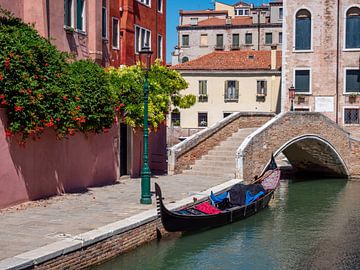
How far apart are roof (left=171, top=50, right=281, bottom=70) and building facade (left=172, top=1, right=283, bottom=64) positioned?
10.7 metres

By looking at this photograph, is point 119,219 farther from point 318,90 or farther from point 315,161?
point 318,90

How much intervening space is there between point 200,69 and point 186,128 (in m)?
3.32

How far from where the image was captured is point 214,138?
60.7ft

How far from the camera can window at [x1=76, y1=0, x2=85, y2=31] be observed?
15073mm

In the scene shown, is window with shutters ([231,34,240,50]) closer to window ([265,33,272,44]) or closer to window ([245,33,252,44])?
window ([245,33,252,44])

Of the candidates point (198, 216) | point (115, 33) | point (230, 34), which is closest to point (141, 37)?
point (115, 33)

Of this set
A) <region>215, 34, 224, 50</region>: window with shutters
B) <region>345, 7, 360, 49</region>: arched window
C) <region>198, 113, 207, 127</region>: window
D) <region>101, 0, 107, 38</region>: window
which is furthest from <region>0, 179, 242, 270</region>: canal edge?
<region>215, 34, 224, 50</region>: window with shutters

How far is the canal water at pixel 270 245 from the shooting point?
9.25 metres

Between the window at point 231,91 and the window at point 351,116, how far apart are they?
265 inches

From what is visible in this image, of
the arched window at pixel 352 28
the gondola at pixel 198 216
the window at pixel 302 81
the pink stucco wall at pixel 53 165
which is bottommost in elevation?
the gondola at pixel 198 216

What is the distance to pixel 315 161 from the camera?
23625 millimetres

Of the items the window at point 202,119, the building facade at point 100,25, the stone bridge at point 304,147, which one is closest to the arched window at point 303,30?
the stone bridge at point 304,147

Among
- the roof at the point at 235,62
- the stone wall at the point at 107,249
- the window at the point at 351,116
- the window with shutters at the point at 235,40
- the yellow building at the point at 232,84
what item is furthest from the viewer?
the window with shutters at the point at 235,40

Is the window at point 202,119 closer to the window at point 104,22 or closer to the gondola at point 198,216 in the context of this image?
the window at point 104,22
